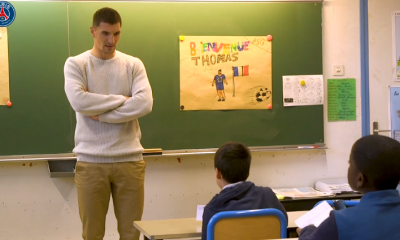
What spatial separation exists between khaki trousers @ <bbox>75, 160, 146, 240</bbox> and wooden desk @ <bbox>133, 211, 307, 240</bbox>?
0.50 meters

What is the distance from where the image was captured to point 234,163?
2.44m

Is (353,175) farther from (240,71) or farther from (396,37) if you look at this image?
(396,37)

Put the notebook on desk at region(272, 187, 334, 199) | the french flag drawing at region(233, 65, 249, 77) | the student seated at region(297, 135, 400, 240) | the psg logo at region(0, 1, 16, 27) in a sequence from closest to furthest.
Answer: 1. the student seated at region(297, 135, 400, 240)
2. the psg logo at region(0, 1, 16, 27)
3. the notebook on desk at region(272, 187, 334, 199)
4. the french flag drawing at region(233, 65, 249, 77)

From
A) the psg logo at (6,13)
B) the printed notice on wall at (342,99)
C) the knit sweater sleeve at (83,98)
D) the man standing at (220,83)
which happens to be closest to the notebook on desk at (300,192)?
the printed notice on wall at (342,99)

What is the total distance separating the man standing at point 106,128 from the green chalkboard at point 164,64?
1036 millimetres

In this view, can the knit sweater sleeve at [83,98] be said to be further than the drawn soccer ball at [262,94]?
No

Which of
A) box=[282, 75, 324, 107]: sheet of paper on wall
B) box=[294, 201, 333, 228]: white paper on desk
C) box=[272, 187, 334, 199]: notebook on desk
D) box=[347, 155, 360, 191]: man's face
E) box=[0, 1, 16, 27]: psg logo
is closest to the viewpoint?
box=[347, 155, 360, 191]: man's face

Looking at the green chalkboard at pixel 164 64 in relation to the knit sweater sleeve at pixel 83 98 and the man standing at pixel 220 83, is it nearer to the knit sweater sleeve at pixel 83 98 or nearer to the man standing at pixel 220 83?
the man standing at pixel 220 83

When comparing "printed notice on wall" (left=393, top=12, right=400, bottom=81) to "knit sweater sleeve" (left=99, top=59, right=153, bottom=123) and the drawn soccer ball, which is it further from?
"knit sweater sleeve" (left=99, top=59, right=153, bottom=123)

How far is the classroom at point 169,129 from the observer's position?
3.97 m

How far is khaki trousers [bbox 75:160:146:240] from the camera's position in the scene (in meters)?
3.00

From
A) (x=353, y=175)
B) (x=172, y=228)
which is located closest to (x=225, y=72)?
(x=172, y=228)

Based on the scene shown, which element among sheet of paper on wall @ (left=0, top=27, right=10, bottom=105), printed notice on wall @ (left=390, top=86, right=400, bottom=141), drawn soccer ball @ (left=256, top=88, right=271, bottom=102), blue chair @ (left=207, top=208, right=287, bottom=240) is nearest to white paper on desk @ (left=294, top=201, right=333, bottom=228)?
blue chair @ (left=207, top=208, right=287, bottom=240)

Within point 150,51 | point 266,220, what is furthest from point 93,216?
point 150,51
